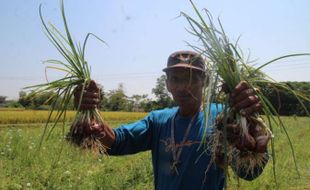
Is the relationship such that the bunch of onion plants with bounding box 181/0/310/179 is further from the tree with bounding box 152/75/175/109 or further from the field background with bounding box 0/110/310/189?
the field background with bounding box 0/110/310/189

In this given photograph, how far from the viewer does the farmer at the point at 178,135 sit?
2.57 meters

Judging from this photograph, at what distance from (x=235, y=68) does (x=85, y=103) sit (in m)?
0.97

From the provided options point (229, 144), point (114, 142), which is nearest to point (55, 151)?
point (114, 142)

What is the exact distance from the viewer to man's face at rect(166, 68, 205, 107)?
9.02 feet

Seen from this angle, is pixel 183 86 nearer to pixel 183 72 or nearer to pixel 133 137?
pixel 183 72

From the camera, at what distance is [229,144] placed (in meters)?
2.09

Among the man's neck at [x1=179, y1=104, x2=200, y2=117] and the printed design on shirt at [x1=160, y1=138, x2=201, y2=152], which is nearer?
the printed design on shirt at [x1=160, y1=138, x2=201, y2=152]

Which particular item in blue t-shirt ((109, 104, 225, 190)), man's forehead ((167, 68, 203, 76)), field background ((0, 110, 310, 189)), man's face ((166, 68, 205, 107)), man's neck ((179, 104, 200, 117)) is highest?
man's forehead ((167, 68, 203, 76))

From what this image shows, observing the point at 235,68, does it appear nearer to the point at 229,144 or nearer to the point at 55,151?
the point at 229,144

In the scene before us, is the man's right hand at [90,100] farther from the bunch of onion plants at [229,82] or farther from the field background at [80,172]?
the field background at [80,172]

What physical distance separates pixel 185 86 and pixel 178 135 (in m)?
0.34

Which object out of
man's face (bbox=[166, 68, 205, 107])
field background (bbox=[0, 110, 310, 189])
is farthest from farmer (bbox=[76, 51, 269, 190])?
field background (bbox=[0, 110, 310, 189])

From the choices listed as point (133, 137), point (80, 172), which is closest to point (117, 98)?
point (133, 137)

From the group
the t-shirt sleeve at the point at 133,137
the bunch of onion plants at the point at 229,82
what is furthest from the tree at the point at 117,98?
the bunch of onion plants at the point at 229,82
